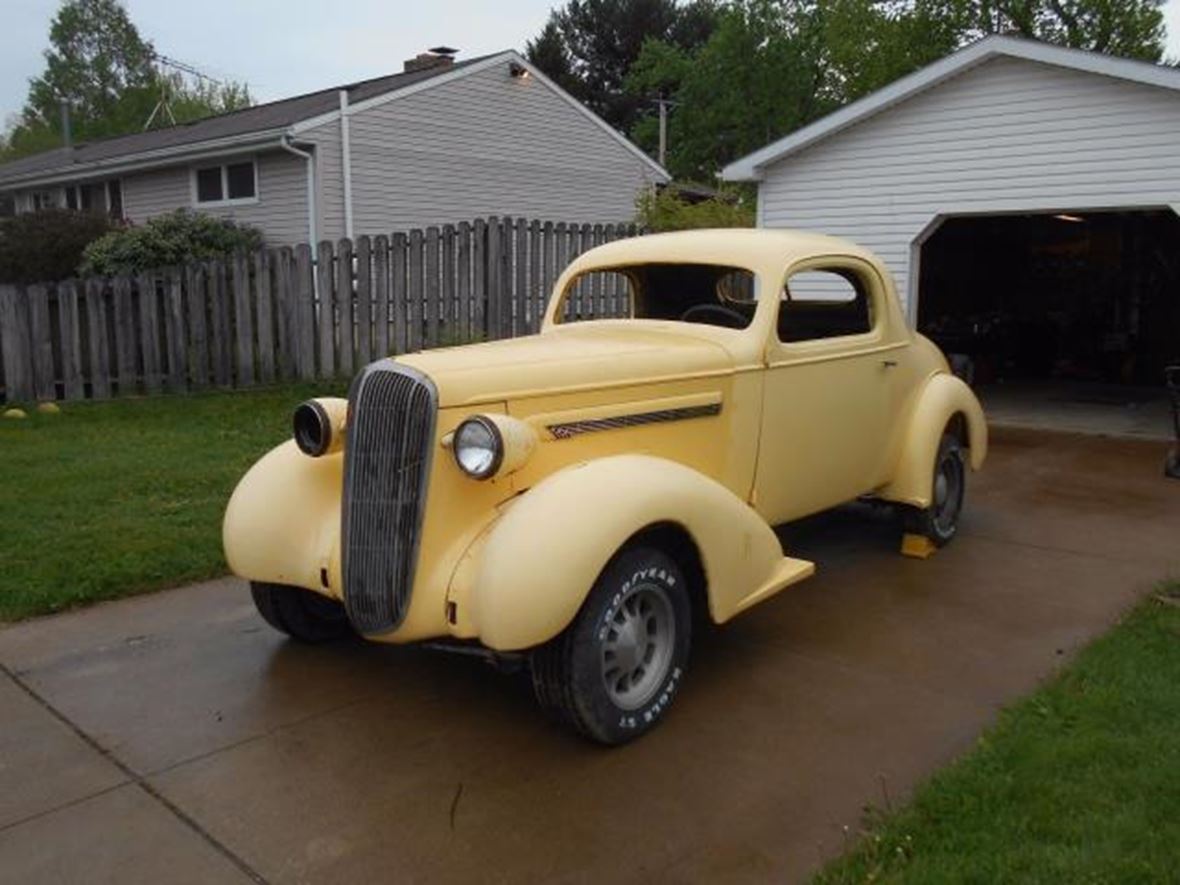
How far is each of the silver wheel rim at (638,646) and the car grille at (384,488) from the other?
2.47 ft

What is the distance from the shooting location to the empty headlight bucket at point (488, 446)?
3.39m

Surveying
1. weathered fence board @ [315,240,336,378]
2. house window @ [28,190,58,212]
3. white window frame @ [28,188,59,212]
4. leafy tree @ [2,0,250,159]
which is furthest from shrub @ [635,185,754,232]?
leafy tree @ [2,0,250,159]

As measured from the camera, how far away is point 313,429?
13.3 feet

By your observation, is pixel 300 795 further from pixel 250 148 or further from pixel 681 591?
pixel 250 148

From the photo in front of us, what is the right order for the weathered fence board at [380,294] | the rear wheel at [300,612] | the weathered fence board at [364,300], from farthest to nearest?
the weathered fence board at [380,294] < the weathered fence board at [364,300] < the rear wheel at [300,612]

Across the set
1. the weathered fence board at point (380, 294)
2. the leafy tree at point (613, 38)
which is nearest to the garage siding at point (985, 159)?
the weathered fence board at point (380, 294)

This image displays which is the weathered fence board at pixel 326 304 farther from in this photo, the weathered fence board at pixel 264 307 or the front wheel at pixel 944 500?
the front wheel at pixel 944 500

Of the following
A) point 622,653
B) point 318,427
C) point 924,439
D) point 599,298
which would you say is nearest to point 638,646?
point 622,653

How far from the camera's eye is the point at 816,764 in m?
3.47

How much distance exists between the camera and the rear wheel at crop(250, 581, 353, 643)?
14.4 feet

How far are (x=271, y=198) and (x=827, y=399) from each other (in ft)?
51.7

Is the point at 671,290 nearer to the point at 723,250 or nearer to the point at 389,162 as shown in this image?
the point at 723,250

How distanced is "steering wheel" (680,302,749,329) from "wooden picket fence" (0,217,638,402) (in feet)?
13.5

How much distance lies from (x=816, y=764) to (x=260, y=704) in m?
2.13
